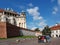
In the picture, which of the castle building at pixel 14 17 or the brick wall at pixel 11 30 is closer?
the brick wall at pixel 11 30

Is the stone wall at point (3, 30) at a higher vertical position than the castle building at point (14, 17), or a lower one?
lower

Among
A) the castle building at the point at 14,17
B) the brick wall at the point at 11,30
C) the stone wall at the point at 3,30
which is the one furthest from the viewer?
the castle building at the point at 14,17

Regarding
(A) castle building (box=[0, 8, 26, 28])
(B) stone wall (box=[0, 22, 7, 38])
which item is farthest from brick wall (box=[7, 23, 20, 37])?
(A) castle building (box=[0, 8, 26, 28])

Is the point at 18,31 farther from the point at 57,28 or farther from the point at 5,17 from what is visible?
the point at 57,28

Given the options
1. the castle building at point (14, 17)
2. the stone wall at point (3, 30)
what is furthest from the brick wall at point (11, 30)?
the castle building at point (14, 17)

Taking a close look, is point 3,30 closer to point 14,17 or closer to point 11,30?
point 11,30

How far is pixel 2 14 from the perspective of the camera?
101875 mm

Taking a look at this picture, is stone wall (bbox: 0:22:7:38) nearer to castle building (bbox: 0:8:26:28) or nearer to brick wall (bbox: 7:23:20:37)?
brick wall (bbox: 7:23:20:37)

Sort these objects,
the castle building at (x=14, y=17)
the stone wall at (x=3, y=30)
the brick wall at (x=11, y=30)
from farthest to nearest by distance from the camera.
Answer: the castle building at (x=14, y=17) < the brick wall at (x=11, y=30) < the stone wall at (x=3, y=30)

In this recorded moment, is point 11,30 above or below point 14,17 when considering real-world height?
below

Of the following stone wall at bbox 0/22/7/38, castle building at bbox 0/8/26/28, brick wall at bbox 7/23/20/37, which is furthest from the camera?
castle building at bbox 0/8/26/28

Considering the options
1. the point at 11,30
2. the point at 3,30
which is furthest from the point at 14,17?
the point at 3,30

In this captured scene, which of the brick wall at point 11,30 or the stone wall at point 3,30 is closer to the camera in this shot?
the stone wall at point 3,30

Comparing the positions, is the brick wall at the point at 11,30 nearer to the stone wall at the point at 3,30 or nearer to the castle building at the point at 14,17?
the stone wall at the point at 3,30
